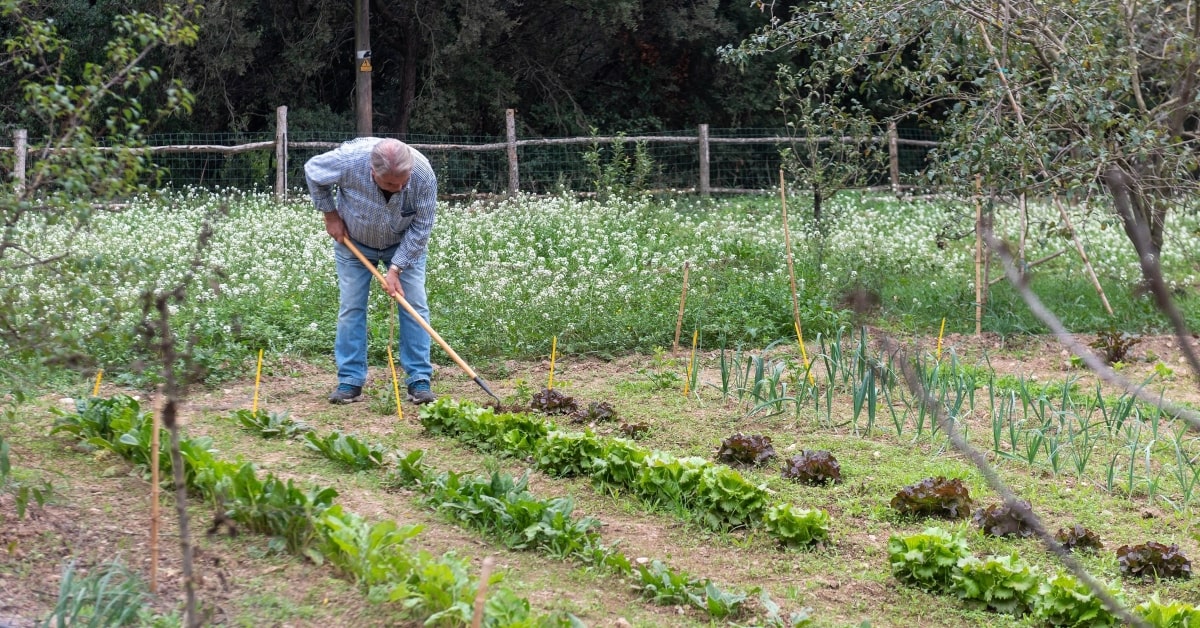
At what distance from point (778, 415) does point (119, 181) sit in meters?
3.72

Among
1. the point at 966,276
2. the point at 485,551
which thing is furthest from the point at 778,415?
the point at 966,276

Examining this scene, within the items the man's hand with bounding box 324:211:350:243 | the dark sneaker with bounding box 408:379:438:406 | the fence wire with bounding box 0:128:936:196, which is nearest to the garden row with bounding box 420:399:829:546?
the dark sneaker with bounding box 408:379:438:406

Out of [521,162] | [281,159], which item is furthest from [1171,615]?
[521,162]

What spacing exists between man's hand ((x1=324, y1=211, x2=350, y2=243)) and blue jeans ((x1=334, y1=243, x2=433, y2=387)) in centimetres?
12

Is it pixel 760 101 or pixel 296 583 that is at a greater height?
pixel 760 101

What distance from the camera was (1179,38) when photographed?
7.36 m

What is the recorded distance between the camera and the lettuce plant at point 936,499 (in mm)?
4734

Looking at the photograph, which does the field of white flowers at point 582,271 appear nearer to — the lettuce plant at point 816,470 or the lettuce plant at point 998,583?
the lettuce plant at point 816,470

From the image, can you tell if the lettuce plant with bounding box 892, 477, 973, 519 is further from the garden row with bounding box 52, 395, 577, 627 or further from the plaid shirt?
the plaid shirt

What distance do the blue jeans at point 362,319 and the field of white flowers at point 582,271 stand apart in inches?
27.8

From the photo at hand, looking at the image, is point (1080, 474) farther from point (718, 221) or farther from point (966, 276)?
point (718, 221)

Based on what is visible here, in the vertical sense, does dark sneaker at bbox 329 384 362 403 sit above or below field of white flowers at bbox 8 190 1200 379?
below

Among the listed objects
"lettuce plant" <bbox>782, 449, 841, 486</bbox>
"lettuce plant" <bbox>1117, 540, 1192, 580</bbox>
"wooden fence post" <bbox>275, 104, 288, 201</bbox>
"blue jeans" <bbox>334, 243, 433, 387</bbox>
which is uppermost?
"wooden fence post" <bbox>275, 104, 288, 201</bbox>

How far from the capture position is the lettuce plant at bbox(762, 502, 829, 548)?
14.4 feet
